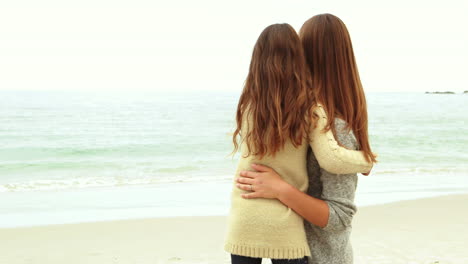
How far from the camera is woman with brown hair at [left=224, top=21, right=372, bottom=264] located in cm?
166

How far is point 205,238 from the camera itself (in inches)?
235

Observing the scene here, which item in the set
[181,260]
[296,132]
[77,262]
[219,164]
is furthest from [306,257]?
[219,164]

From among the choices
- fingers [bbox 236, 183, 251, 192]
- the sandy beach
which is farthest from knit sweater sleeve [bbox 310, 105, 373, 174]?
the sandy beach

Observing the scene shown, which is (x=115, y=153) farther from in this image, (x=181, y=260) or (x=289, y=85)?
(x=289, y=85)

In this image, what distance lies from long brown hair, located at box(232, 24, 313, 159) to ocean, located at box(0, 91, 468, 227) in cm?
46

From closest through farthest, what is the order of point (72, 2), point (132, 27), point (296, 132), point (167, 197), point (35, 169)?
point (296, 132), point (167, 197), point (35, 169), point (72, 2), point (132, 27)

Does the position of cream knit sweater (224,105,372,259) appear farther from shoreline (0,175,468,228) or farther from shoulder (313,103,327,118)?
shoreline (0,175,468,228)

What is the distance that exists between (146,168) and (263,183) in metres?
12.5

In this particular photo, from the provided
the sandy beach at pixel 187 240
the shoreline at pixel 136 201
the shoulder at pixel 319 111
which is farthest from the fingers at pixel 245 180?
the shoreline at pixel 136 201

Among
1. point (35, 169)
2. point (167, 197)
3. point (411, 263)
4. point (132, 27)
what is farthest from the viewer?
point (132, 27)

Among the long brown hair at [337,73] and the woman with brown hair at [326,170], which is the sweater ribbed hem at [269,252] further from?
the long brown hair at [337,73]

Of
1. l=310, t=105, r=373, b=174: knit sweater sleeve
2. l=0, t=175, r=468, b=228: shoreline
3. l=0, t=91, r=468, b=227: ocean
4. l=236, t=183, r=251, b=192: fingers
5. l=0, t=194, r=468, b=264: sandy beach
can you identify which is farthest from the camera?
l=0, t=91, r=468, b=227: ocean

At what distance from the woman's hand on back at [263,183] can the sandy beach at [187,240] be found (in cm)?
352

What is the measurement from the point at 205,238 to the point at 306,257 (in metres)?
4.30
